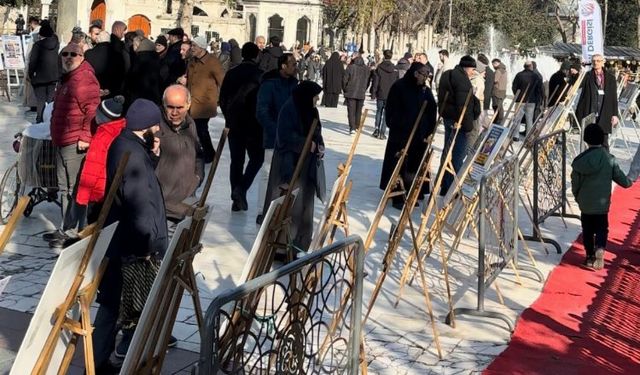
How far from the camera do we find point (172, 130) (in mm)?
6559

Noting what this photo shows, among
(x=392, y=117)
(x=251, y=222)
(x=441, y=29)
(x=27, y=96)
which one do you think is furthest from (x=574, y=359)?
(x=441, y=29)

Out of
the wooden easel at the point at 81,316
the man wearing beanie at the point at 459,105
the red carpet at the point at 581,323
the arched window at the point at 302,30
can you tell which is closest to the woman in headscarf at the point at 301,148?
the red carpet at the point at 581,323

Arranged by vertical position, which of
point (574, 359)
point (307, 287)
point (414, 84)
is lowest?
point (574, 359)

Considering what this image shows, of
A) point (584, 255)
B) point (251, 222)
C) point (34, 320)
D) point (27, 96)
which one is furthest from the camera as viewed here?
point (27, 96)

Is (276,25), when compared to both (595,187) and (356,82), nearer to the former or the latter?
(356,82)

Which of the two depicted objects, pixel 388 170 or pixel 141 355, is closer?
pixel 141 355

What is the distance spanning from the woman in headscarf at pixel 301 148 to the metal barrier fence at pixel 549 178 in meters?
2.75

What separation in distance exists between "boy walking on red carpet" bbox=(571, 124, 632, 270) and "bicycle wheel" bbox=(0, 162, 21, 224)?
5.27 meters

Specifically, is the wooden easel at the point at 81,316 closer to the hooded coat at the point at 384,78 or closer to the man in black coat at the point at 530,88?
the hooded coat at the point at 384,78

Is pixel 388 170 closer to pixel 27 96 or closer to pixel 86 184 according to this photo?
pixel 86 184

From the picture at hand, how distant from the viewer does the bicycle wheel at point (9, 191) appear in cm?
941

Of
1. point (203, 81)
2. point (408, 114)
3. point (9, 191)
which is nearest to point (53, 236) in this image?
point (9, 191)

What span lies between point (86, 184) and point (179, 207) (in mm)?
888

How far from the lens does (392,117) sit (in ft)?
37.6
